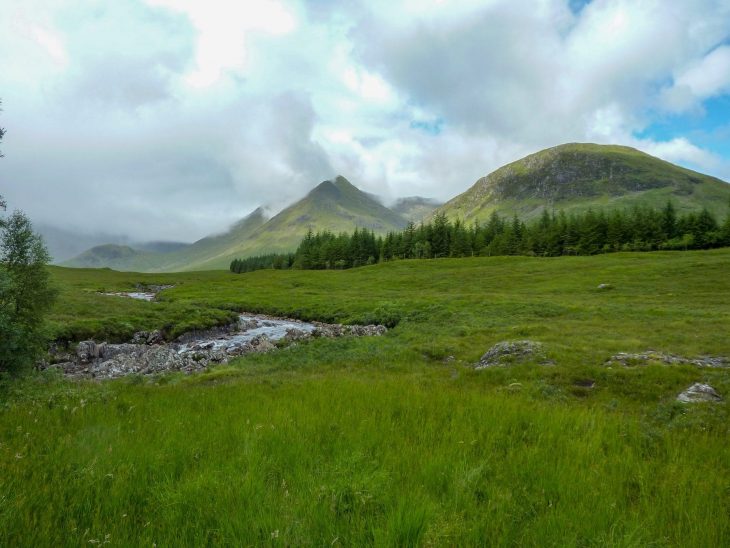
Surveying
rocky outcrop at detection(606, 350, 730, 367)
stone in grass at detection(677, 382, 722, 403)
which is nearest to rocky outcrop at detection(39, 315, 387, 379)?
rocky outcrop at detection(606, 350, 730, 367)

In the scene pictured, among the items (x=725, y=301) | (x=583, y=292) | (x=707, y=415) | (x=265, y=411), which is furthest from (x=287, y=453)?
(x=583, y=292)

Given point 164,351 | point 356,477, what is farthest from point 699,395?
point 164,351

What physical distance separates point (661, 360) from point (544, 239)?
111m

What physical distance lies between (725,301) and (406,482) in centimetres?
4722

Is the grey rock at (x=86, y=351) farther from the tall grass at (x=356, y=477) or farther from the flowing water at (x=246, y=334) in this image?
the tall grass at (x=356, y=477)

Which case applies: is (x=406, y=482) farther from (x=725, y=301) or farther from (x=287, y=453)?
(x=725, y=301)

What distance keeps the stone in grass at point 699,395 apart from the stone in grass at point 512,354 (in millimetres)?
5589

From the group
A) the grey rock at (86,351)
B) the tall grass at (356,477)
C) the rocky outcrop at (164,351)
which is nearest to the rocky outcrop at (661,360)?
the tall grass at (356,477)

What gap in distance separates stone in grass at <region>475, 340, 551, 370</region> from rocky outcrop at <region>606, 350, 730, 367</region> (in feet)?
8.92

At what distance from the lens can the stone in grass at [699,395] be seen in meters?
10.2

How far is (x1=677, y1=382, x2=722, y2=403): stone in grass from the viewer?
1023cm

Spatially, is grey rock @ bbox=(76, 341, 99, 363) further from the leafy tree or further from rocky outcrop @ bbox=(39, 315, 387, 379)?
the leafy tree

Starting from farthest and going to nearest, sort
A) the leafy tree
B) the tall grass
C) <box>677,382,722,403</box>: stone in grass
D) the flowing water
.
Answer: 1. the flowing water
2. the leafy tree
3. <box>677,382,722,403</box>: stone in grass
4. the tall grass

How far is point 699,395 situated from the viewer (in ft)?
34.9
